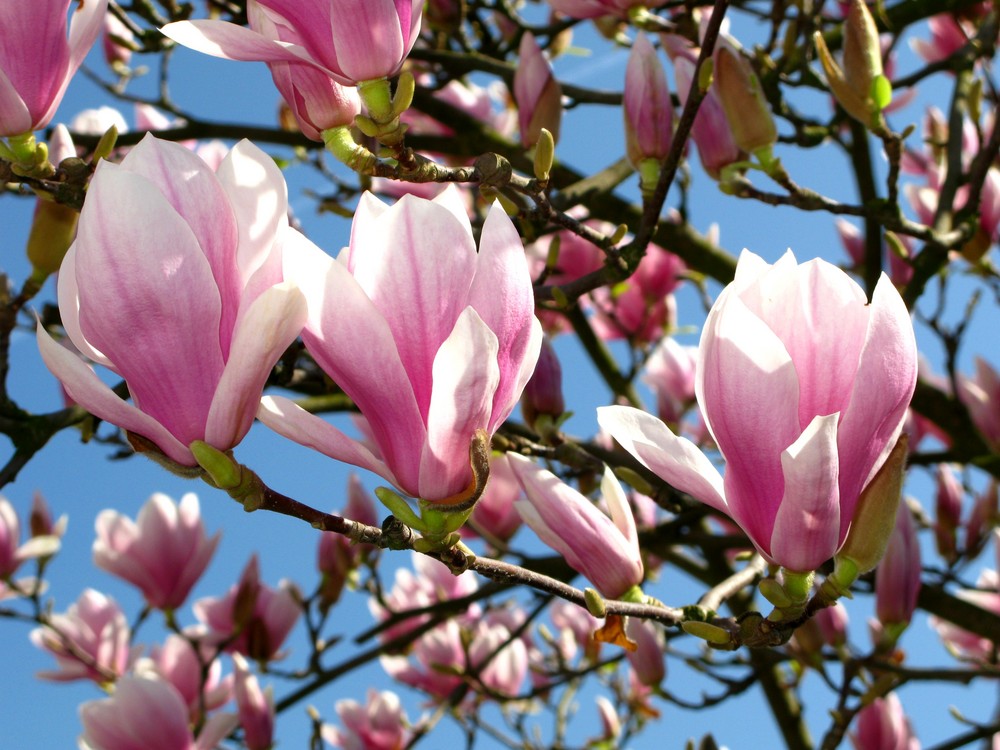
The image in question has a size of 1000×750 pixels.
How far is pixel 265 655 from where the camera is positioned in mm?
2336

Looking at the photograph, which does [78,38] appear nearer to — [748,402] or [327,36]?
[327,36]

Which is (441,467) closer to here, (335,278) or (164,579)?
(335,278)

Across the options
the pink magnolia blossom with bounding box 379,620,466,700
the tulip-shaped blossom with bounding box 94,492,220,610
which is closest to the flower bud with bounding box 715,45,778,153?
the tulip-shaped blossom with bounding box 94,492,220,610

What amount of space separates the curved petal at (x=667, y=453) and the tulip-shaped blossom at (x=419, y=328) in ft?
0.34

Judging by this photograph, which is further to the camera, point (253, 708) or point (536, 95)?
point (253, 708)

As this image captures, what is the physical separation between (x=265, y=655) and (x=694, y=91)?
179 cm

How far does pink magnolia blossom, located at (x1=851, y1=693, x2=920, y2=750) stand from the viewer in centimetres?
193

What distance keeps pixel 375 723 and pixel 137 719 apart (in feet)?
3.73

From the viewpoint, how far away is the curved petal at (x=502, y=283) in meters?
0.65

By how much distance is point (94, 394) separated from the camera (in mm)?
633

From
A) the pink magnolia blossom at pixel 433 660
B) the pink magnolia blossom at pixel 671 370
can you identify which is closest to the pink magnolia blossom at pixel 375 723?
the pink magnolia blossom at pixel 433 660

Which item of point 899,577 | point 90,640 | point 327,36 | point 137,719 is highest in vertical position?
point 899,577

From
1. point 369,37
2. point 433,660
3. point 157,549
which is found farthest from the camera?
point 433,660

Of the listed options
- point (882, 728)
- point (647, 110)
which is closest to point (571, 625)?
point (882, 728)
